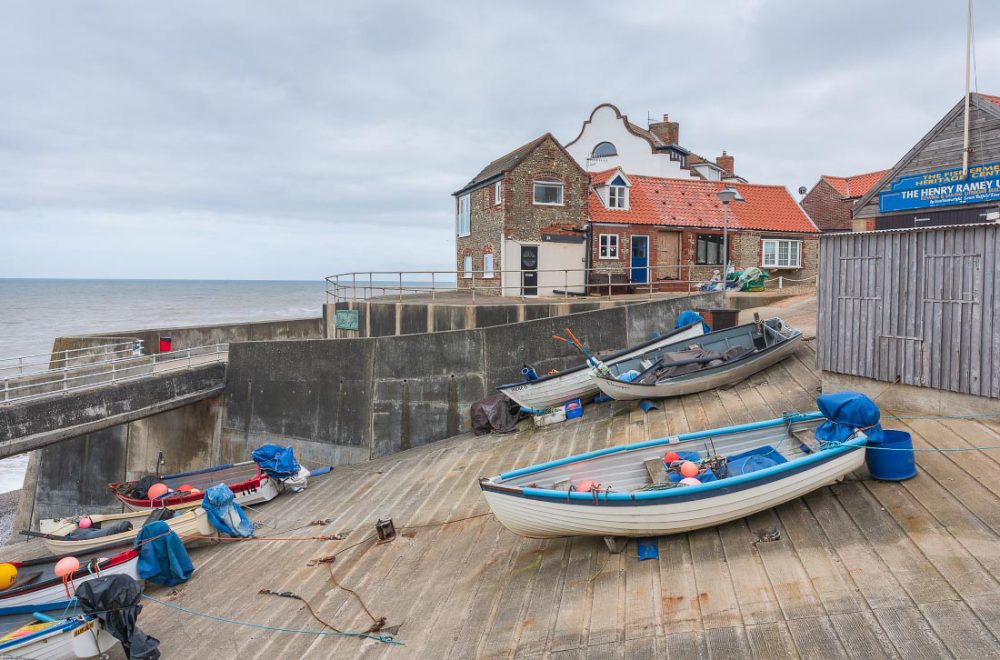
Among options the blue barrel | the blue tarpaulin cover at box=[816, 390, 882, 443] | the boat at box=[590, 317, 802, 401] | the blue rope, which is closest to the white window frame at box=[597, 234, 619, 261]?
the boat at box=[590, 317, 802, 401]

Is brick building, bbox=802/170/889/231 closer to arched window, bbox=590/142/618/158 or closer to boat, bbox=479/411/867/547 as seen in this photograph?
arched window, bbox=590/142/618/158

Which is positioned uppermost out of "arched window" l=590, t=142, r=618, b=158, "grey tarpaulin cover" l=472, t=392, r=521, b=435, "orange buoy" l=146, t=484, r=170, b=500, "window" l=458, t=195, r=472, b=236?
"arched window" l=590, t=142, r=618, b=158

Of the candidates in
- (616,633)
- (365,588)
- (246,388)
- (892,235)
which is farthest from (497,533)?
(246,388)

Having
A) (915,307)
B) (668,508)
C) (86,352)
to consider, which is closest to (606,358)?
(915,307)

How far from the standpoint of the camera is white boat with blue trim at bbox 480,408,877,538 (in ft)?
22.0

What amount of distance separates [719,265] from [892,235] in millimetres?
18697

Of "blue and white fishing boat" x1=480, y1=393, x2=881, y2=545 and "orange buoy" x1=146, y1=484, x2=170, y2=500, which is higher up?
"blue and white fishing boat" x1=480, y1=393, x2=881, y2=545

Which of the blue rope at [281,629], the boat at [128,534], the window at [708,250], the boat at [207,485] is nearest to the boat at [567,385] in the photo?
the boat at [207,485]

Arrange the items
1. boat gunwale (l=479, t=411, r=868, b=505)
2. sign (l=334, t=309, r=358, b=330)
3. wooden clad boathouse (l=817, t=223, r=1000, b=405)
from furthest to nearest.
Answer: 1. sign (l=334, t=309, r=358, b=330)
2. wooden clad boathouse (l=817, t=223, r=1000, b=405)
3. boat gunwale (l=479, t=411, r=868, b=505)

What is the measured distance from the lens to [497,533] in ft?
28.8

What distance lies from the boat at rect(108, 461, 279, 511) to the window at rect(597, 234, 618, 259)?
16.2 meters

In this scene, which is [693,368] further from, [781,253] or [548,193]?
[781,253]

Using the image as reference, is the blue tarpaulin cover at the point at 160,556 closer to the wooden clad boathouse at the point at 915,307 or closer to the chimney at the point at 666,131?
the wooden clad boathouse at the point at 915,307

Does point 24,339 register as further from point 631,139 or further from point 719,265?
point 719,265
